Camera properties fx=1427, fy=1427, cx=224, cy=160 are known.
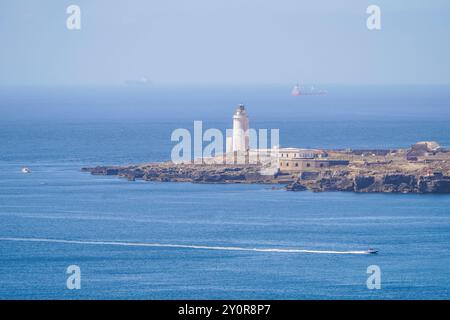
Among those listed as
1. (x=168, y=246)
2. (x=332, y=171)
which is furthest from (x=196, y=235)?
(x=332, y=171)

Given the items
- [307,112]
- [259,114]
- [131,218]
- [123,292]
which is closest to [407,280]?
[123,292]

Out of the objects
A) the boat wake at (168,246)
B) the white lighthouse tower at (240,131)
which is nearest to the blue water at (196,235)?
the boat wake at (168,246)

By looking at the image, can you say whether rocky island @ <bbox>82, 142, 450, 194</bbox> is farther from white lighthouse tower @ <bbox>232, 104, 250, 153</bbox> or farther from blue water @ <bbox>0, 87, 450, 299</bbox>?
white lighthouse tower @ <bbox>232, 104, 250, 153</bbox>

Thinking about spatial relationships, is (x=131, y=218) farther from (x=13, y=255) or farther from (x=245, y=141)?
(x=245, y=141)

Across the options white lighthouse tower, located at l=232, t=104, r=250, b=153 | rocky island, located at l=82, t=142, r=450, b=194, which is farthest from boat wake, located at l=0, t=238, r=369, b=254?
white lighthouse tower, located at l=232, t=104, r=250, b=153

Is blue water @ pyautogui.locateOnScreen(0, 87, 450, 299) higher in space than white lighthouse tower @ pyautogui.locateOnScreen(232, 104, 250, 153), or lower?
lower

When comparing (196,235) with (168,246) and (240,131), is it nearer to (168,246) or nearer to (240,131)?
(168,246)
